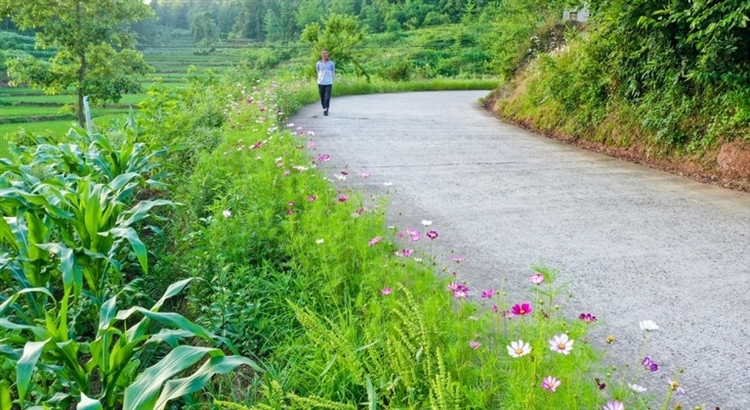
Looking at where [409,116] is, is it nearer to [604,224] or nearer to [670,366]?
[604,224]

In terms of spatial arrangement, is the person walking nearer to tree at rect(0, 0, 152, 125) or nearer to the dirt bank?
the dirt bank

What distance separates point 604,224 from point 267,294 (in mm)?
3207

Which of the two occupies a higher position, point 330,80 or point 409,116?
point 330,80

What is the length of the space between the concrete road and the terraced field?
43.2ft

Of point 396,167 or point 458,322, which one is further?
point 396,167

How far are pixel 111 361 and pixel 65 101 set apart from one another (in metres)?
39.1

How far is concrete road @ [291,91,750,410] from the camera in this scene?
2.86 meters

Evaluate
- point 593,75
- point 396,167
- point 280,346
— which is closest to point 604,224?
point 396,167

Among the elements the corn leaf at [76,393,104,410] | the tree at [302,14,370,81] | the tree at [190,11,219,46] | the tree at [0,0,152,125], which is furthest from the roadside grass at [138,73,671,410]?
the tree at [190,11,219,46]

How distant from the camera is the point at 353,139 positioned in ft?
29.7

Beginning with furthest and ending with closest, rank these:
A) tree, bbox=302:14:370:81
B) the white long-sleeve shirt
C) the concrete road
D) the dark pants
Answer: tree, bbox=302:14:370:81 < the dark pants < the white long-sleeve shirt < the concrete road

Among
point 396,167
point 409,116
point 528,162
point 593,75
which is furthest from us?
point 409,116

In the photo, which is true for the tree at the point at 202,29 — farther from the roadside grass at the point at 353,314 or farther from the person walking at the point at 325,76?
the roadside grass at the point at 353,314

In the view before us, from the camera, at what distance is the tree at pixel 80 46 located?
14.3 meters
